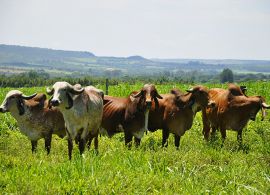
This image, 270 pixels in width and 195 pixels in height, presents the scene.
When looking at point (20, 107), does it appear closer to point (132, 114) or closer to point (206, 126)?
point (132, 114)

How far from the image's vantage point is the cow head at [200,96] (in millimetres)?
10109

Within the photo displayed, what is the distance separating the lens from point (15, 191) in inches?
234

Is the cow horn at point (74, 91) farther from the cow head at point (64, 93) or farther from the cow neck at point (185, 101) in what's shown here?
the cow neck at point (185, 101)

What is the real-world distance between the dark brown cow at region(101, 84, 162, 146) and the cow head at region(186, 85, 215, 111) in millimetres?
928

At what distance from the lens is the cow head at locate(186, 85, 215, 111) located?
10.1 meters

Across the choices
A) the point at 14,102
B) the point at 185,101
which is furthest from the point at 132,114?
the point at 14,102

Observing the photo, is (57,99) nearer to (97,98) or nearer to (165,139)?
(97,98)

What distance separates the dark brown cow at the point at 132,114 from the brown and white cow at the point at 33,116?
1.35 m

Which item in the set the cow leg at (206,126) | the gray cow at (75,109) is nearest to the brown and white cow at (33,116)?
the gray cow at (75,109)

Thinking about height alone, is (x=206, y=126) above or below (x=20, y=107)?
below

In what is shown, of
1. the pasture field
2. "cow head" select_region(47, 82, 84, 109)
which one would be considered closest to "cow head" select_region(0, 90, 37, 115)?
the pasture field

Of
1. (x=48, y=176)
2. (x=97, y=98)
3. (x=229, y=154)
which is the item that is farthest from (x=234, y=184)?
(x=97, y=98)

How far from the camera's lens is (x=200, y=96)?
1016 cm

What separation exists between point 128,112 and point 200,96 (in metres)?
1.95
